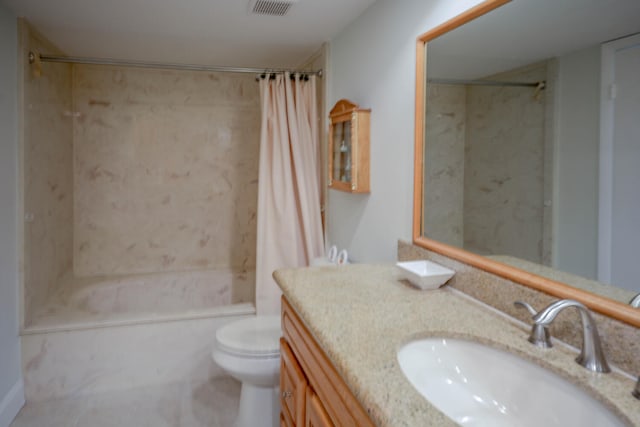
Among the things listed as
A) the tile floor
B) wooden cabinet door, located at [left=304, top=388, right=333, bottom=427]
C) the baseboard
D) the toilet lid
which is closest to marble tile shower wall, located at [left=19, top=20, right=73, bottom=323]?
the baseboard

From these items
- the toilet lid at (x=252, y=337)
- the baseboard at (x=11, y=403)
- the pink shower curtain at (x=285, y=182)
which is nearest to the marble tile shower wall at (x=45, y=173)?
the baseboard at (x=11, y=403)

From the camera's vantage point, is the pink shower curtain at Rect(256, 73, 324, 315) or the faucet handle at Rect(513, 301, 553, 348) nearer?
the faucet handle at Rect(513, 301, 553, 348)

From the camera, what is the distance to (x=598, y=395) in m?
0.82

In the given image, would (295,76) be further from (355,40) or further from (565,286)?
(565,286)

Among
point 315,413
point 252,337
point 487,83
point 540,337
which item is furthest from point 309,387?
point 487,83

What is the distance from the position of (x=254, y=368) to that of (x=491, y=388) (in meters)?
1.25

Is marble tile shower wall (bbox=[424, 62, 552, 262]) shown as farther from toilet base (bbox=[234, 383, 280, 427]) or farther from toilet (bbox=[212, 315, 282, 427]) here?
toilet base (bbox=[234, 383, 280, 427])

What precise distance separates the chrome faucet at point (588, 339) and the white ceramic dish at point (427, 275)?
55 cm

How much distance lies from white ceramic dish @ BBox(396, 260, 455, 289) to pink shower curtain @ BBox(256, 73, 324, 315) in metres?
1.31

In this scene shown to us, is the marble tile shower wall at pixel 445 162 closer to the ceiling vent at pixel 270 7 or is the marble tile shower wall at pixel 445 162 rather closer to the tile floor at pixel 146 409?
the ceiling vent at pixel 270 7

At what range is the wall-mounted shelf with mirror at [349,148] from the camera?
85.5 inches

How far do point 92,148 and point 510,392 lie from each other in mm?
3493

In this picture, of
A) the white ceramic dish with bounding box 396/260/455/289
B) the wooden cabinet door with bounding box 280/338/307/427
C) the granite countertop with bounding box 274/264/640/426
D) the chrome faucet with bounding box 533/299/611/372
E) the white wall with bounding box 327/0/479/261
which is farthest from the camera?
the white wall with bounding box 327/0/479/261

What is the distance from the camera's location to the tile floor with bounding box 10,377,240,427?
7.30ft
